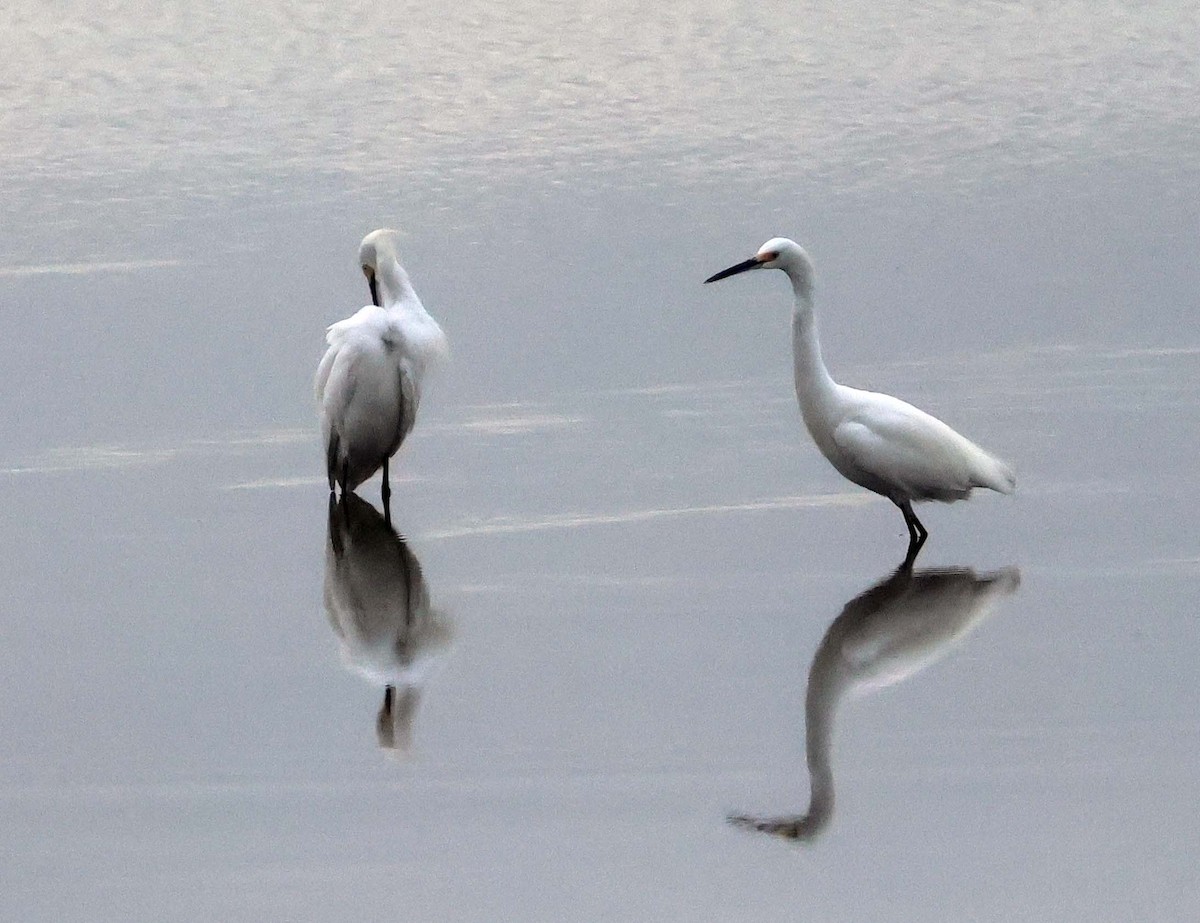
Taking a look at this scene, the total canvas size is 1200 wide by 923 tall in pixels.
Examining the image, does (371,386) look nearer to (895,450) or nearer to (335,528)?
(335,528)

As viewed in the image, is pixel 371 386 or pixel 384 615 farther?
pixel 371 386

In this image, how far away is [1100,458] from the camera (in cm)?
886

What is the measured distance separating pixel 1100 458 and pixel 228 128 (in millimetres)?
9172

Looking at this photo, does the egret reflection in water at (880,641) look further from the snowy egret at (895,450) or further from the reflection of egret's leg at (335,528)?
the reflection of egret's leg at (335,528)

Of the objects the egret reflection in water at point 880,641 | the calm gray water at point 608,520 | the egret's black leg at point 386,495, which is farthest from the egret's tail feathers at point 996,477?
the egret's black leg at point 386,495

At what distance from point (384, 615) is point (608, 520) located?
1.12 metres

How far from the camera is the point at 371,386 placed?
357 inches

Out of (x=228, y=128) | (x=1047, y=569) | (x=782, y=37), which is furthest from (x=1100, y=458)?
(x=782, y=37)

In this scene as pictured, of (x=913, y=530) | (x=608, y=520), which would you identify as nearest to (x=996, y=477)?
(x=913, y=530)

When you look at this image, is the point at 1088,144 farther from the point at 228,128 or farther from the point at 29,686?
the point at 29,686

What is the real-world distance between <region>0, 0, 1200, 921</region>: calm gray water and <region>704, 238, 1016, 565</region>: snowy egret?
0.51 ft

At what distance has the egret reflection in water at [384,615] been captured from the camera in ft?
21.7

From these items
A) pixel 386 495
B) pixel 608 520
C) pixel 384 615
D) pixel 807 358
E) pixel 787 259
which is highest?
pixel 787 259

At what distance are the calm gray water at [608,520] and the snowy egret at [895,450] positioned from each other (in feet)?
0.51
